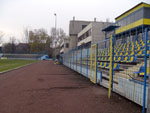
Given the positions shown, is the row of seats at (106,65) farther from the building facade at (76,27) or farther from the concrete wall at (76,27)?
the concrete wall at (76,27)

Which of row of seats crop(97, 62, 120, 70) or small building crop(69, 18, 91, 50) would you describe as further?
small building crop(69, 18, 91, 50)

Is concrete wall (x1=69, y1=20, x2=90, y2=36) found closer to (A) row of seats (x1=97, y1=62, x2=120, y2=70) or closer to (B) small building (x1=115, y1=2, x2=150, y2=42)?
(B) small building (x1=115, y1=2, x2=150, y2=42)

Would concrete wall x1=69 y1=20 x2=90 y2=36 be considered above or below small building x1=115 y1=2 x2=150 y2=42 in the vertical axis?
above

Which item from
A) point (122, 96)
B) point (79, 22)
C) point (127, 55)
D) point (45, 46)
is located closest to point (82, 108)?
point (122, 96)

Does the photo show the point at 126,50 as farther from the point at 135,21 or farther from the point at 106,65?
the point at 135,21

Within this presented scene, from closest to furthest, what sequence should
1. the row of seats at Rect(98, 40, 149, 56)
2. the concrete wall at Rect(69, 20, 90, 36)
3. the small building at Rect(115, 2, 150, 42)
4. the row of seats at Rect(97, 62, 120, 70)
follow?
the row of seats at Rect(98, 40, 149, 56), the row of seats at Rect(97, 62, 120, 70), the small building at Rect(115, 2, 150, 42), the concrete wall at Rect(69, 20, 90, 36)

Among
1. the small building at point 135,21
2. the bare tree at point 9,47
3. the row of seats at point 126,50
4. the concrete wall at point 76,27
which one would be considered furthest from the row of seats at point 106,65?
the bare tree at point 9,47

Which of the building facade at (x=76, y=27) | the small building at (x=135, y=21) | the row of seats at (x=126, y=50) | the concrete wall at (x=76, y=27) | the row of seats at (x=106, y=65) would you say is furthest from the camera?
the concrete wall at (x=76, y=27)

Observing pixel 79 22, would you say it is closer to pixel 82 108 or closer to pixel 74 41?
pixel 74 41

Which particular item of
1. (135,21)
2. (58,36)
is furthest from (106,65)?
(58,36)

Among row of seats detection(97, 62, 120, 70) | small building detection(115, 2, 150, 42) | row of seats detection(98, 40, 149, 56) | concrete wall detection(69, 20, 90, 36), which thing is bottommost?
row of seats detection(97, 62, 120, 70)

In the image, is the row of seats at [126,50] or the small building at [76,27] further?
the small building at [76,27]

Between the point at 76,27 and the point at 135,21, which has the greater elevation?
the point at 76,27

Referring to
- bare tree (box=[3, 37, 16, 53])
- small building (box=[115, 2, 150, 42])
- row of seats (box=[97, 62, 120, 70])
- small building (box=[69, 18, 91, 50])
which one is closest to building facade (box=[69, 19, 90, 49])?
small building (box=[69, 18, 91, 50])
